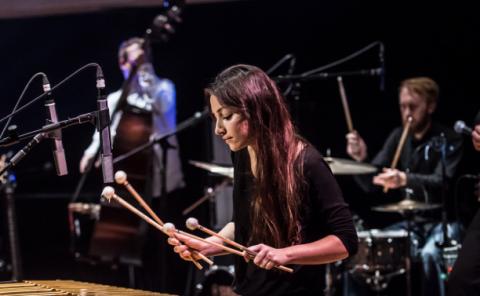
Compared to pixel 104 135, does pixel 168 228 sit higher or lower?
lower

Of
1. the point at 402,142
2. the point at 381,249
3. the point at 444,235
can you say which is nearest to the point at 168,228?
the point at 444,235

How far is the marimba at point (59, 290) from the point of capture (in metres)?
2.84

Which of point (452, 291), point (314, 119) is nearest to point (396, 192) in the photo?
point (314, 119)

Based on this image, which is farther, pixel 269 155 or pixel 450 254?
pixel 450 254

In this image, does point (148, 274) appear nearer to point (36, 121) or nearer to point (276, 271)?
point (36, 121)

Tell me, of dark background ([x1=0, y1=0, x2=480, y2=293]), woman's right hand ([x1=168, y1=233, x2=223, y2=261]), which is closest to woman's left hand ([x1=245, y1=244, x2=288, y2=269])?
woman's right hand ([x1=168, y1=233, x2=223, y2=261])

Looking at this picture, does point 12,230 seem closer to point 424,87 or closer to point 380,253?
point 380,253

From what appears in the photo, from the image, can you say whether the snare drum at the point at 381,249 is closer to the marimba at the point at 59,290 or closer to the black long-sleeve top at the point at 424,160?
the black long-sleeve top at the point at 424,160

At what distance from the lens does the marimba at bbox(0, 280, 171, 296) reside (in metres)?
2.84

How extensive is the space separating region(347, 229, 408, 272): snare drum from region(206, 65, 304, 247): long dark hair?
2.53 meters

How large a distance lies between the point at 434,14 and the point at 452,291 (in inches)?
103

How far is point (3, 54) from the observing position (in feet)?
22.3

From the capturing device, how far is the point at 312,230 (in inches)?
113

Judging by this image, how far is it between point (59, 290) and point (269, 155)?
874 millimetres
